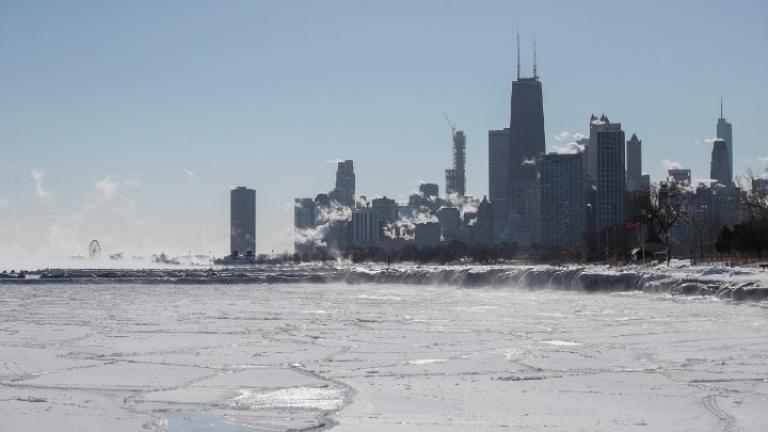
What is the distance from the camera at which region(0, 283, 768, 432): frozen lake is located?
1403cm

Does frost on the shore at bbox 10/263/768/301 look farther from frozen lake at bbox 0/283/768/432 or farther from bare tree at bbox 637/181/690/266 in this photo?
bare tree at bbox 637/181/690/266

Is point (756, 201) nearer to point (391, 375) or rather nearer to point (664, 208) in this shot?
point (664, 208)

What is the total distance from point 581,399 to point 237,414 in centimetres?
538

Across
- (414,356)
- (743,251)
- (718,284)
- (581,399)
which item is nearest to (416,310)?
(718,284)

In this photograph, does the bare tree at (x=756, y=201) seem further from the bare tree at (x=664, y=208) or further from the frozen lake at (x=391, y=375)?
the frozen lake at (x=391, y=375)

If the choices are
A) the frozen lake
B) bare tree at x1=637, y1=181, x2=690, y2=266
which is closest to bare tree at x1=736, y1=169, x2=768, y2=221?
bare tree at x1=637, y1=181, x2=690, y2=266

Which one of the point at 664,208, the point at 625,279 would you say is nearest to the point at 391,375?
the point at 625,279

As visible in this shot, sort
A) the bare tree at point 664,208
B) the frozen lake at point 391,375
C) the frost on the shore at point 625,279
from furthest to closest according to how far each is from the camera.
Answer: the bare tree at point 664,208 → the frost on the shore at point 625,279 → the frozen lake at point 391,375

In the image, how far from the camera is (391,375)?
61.3 ft

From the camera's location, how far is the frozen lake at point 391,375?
552 inches

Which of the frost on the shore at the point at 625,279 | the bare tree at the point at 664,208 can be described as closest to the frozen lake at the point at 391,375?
the frost on the shore at the point at 625,279

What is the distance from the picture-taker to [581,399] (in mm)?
15758

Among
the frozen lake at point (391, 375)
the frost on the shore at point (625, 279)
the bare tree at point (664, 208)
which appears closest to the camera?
the frozen lake at point (391, 375)

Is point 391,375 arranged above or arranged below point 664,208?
below
